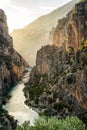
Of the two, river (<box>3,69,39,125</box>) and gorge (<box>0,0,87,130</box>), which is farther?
river (<box>3,69,39,125</box>)

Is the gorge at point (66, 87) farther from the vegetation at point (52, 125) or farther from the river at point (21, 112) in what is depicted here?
the vegetation at point (52, 125)

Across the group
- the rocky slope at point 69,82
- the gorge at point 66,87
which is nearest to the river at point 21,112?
the gorge at point 66,87

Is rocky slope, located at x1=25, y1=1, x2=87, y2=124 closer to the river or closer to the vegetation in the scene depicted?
the river

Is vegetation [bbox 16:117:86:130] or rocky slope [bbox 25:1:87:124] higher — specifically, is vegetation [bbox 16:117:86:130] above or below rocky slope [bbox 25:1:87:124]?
below

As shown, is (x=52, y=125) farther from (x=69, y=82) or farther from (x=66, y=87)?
(x=66, y=87)

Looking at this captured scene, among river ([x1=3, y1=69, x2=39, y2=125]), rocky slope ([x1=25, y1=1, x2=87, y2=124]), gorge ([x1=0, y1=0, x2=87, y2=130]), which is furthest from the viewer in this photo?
river ([x1=3, y1=69, x2=39, y2=125])

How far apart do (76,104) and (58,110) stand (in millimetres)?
11255

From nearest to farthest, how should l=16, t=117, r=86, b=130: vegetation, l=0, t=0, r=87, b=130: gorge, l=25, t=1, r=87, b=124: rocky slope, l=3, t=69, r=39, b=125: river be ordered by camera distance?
1. l=16, t=117, r=86, b=130: vegetation
2. l=0, t=0, r=87, b=130: gorge
3. l=25, t=1, r=87, b=124: rocky slope
4. l=3, t=69, r=39, b=125: river

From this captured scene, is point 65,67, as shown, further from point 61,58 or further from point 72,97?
point 72,97

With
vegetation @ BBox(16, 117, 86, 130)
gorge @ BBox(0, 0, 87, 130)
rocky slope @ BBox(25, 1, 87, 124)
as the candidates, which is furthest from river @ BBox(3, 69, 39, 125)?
vegetation @ BBox(16, 117, 86, 130)

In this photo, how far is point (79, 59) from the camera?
504 ft

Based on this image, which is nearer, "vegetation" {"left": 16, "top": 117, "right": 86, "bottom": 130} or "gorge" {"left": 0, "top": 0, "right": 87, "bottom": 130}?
"vegetation" {"left": 16, "top": 117, "right": 86, "bottom": 130}

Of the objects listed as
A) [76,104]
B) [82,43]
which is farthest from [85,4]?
[76,104]

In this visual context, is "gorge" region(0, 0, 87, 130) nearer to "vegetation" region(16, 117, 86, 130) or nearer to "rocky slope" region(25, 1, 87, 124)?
"rocky slope" region(25, 1, 87, 124)
